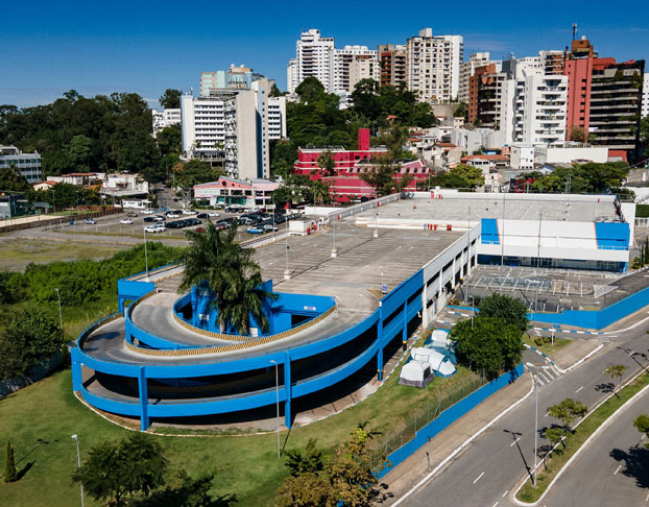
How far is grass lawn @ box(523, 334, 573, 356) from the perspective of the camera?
5272 cm

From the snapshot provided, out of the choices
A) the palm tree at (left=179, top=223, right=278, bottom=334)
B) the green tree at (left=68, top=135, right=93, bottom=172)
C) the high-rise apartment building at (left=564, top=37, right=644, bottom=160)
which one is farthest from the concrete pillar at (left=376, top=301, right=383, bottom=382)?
the high-rise apartment building at (left=564, top=37, right=644, bottom=160)

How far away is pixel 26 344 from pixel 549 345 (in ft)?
138

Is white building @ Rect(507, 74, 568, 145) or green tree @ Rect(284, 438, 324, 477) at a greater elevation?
white building @ Rect(507, 74, 568, 145)

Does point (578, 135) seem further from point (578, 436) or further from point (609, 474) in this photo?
point (609, 474)

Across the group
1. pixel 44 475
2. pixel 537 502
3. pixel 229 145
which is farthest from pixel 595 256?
pixel 229 145

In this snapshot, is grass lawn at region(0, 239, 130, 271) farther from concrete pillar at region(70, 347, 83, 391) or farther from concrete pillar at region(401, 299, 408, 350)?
concrete pillar at region(401, 299, 408, 350)

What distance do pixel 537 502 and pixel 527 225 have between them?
4820cm

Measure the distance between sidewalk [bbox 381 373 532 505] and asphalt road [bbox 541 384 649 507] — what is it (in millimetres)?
6287

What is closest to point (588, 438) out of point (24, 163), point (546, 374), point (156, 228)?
point (546, 374)

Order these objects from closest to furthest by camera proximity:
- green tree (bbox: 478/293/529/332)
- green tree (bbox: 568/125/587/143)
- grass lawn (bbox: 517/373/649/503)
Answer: grass lawn (bbox: 517/373/649/503)
green tree (bbox: 478/293/529/332)
green tree (bbox: 568/125/587/143)

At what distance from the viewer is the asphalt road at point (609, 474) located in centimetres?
3192

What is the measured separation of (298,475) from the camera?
2991cm

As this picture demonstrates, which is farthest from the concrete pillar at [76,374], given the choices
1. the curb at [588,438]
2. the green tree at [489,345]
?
the curb at [588,438]

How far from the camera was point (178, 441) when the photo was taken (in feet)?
120
